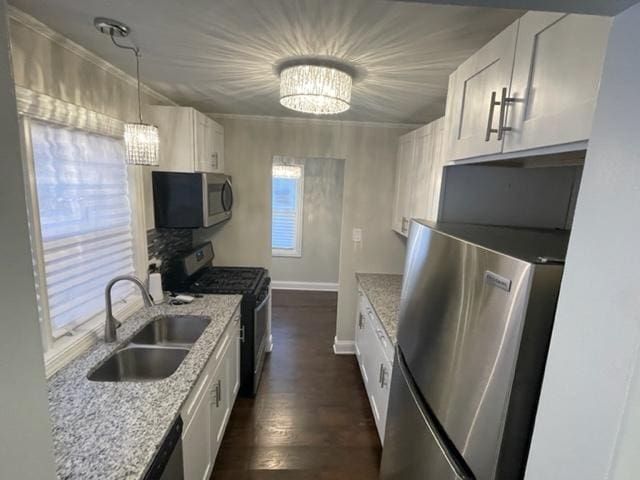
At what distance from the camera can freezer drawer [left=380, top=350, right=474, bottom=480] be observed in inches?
40.5

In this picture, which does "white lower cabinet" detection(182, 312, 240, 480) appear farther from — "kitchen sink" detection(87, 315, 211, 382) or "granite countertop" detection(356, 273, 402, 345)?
"granite countertop" detection(356, 273, 402, 345)

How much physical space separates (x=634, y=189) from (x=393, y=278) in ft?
9.14

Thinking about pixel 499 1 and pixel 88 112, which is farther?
pixel 88 112

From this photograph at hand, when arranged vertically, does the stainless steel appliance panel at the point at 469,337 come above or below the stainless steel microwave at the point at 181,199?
below

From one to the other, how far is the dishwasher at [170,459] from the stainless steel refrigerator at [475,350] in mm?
933

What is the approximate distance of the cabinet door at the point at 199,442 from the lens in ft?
4.74

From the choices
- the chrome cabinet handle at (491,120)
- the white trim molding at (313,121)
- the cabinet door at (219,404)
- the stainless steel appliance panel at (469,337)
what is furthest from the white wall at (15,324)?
the white trim molding at (313,121)

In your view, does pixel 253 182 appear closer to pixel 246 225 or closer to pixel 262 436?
pixel 246 225

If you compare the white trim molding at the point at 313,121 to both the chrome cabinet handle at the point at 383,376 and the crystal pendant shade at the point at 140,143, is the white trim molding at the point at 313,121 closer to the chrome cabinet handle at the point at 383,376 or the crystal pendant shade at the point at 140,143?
the crystal pendant shade at the point at 140,143

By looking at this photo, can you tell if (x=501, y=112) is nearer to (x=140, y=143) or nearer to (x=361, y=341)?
(x=140, y=143)

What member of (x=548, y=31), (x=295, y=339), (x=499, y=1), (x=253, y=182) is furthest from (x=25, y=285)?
(x=295, y=339)

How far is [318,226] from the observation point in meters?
5.34

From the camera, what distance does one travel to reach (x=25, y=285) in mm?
521

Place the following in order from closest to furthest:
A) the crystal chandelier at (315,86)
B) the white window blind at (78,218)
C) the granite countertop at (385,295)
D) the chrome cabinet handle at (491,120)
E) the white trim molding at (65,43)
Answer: the chrome cabinet handle at (491,120)
the white trim molding at (65,43)
the white window blind at (78,218)
the crystal chandelier at (315,86)
the granite countertop at (385,295)
